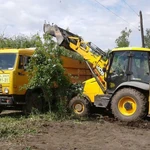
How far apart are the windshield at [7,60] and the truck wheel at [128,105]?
12.4ft

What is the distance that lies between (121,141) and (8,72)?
5351mm

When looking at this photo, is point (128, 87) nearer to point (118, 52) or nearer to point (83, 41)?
point (118, 52)

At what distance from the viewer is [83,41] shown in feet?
43.4

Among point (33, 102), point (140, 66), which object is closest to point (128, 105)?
point (140, 66)

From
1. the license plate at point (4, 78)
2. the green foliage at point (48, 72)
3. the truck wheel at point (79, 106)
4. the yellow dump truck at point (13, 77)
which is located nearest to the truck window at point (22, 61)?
the yellow dump truck at point (13, 77)

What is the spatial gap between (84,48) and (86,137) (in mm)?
5399

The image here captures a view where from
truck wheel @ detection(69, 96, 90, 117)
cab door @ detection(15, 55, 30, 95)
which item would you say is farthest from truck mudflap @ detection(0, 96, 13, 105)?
truck wheel @ detection(69, 96, 90, 117)

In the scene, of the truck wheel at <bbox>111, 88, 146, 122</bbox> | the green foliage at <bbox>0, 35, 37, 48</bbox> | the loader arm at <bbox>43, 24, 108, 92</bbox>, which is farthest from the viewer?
the green foliage at <bbox>0, 35, 37, 48</bbox>

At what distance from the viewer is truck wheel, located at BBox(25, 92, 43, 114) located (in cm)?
1212

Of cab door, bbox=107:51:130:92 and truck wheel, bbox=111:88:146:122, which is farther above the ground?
cab door, bbox=107:51:130:92

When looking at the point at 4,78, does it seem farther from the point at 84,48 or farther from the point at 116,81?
→ the point at 116,81

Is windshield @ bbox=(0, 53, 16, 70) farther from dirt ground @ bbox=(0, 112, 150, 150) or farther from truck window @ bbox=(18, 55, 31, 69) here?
dirt ground @ bbox=(0, 112, 150, 150)

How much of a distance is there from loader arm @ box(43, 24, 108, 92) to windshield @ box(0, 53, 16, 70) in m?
1.71

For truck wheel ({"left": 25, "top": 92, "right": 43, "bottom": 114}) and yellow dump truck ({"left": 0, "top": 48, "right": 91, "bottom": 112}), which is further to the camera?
truck wheel ({"left": 25, "top": 92, "right": 43, "bottom": 114})
